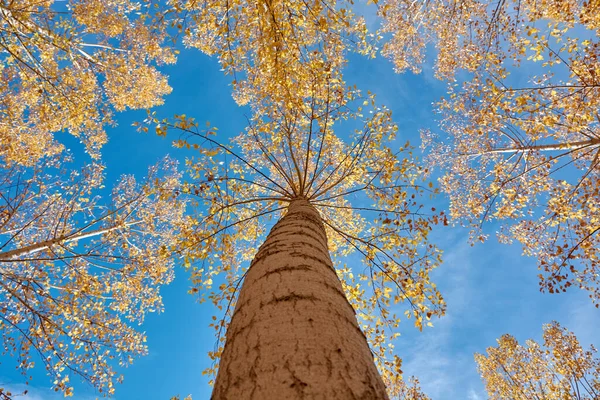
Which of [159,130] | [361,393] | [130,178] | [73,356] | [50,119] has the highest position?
[130,178]

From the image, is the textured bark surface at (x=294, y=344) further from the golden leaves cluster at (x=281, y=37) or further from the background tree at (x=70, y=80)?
the background tree at (x=70, y=80)

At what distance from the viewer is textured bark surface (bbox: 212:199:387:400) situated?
37.2 inches

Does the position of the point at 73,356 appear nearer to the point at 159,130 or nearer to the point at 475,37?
the point at 159,130

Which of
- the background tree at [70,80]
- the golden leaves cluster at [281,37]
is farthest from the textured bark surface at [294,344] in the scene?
the background tree at [70,80]

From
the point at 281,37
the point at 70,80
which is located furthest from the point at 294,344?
the point at 70,80

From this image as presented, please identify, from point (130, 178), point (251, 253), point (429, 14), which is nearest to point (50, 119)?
point (130, 178)

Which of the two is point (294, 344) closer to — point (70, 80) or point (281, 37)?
point (281, 37)

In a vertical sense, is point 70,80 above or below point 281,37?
above

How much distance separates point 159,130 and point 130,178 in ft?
29.4

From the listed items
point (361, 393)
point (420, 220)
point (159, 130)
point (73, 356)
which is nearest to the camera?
point (361, 393)

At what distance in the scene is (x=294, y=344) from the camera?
1.12 m

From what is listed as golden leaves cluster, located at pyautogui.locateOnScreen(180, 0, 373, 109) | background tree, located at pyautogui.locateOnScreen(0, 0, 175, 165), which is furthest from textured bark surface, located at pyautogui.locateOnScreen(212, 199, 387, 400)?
background tree, located at pyautogui.locateOnScreen(0, 0, 175, 165)

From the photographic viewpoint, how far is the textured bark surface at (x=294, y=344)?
95cm

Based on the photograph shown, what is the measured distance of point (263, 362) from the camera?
105cm
